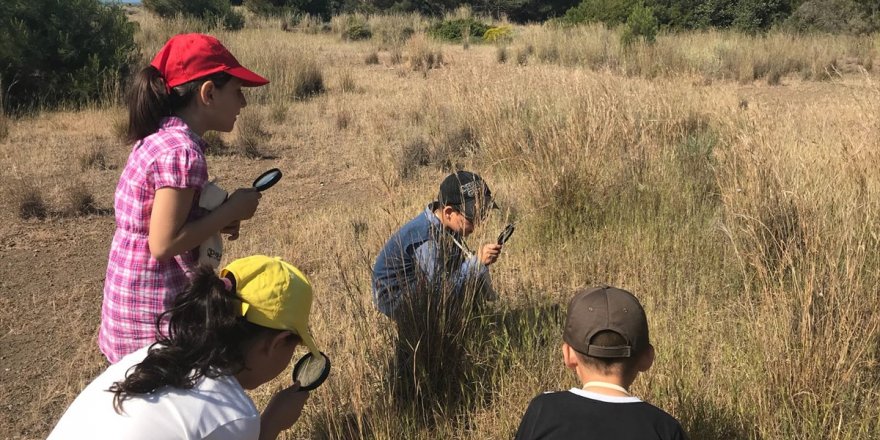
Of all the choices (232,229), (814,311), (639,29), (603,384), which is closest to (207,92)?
(232,229)

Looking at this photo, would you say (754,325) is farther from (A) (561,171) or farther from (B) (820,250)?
(A) (561,171)

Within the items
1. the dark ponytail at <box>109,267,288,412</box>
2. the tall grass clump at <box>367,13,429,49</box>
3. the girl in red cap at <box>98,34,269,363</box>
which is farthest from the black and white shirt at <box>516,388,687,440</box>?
the tall grass clump at <box>367,13,429,49</box>

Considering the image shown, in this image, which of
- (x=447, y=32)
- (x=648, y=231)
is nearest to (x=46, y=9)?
(x=648, y=231)

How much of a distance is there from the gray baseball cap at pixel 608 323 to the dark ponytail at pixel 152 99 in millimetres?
1344

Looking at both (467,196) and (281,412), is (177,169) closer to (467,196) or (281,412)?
(281,412)

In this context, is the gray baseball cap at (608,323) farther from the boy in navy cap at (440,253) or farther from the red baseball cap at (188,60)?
the red baseball cap at (188,60)

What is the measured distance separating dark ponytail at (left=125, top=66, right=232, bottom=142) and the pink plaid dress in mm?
44

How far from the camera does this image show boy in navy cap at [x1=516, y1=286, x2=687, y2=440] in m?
1.67

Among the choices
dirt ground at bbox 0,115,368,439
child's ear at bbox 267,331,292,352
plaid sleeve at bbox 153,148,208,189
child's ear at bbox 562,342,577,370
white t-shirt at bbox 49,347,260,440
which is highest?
plaid sleeve at bbox 153,148,208,189

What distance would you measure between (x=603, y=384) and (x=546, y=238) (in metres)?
2.84

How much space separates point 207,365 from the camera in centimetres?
167

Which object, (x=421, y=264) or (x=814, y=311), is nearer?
(x=814, y=311)

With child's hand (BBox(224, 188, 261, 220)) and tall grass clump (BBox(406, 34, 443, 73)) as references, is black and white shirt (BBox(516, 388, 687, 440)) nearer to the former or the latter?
child's hand (BBox(224, 188, 261, 220))

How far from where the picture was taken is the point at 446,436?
269 cm
